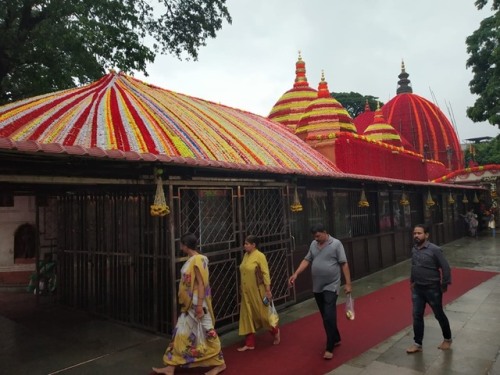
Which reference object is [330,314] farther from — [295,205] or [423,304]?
[295,205]

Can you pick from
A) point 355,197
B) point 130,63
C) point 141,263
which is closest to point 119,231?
point 141,263

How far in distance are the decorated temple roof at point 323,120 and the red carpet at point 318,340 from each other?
6458mm

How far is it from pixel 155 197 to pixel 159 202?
3.7 inches

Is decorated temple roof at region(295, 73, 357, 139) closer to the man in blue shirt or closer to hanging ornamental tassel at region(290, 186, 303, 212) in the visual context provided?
hanging ornamental tassel at region(290, 186, 303, 212)

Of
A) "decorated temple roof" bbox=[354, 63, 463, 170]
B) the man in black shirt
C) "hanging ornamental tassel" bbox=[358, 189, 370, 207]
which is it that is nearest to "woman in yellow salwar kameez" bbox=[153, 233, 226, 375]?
the man in black shirt

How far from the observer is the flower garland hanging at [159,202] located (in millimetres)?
4801

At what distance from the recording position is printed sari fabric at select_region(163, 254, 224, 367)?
421 cm

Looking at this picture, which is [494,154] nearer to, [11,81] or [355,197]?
[355,197]

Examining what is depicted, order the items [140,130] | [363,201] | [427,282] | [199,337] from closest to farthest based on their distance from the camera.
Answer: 1. [199,337]
2. [427,282]
3. [140,130]
4. [363,201]

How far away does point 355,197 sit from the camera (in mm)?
10156

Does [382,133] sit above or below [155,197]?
above

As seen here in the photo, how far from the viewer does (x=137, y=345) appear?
17.4ft

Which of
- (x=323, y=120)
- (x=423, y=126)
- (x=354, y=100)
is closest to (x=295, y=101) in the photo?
(x=323, y=120)

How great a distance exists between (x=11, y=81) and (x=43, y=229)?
20.1 feet
